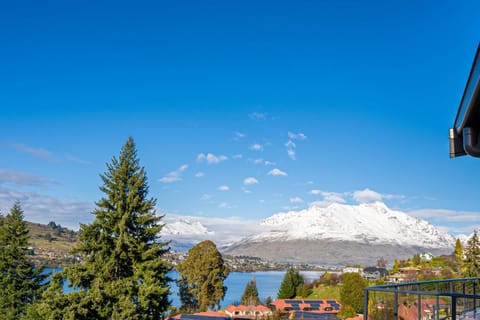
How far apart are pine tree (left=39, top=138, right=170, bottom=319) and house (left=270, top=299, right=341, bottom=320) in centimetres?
2034

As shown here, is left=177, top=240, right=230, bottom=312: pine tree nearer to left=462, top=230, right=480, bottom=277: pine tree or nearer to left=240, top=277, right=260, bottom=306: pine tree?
left=240, top=277, right=260, bottom=306: pine tree

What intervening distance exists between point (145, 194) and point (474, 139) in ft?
48.0

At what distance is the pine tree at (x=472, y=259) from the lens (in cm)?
2949

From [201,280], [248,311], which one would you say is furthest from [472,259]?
[201,280]

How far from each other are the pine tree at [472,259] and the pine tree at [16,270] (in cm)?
2578

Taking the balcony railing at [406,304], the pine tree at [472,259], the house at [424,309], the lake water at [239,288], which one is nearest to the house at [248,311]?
the lake water at [239,288]

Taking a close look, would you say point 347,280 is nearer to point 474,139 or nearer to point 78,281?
point 78,281

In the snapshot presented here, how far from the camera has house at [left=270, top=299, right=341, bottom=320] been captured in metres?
34.5

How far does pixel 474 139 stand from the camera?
142 inches

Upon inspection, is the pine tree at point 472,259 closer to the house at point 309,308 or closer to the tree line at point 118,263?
the house at point 309,308

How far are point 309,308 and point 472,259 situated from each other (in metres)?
13.8

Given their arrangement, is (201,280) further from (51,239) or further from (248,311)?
(51,239)

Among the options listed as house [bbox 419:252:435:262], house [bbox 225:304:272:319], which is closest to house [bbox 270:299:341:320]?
A: house [bbox 225:304:272:319]

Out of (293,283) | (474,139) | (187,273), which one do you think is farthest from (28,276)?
(293,283)
